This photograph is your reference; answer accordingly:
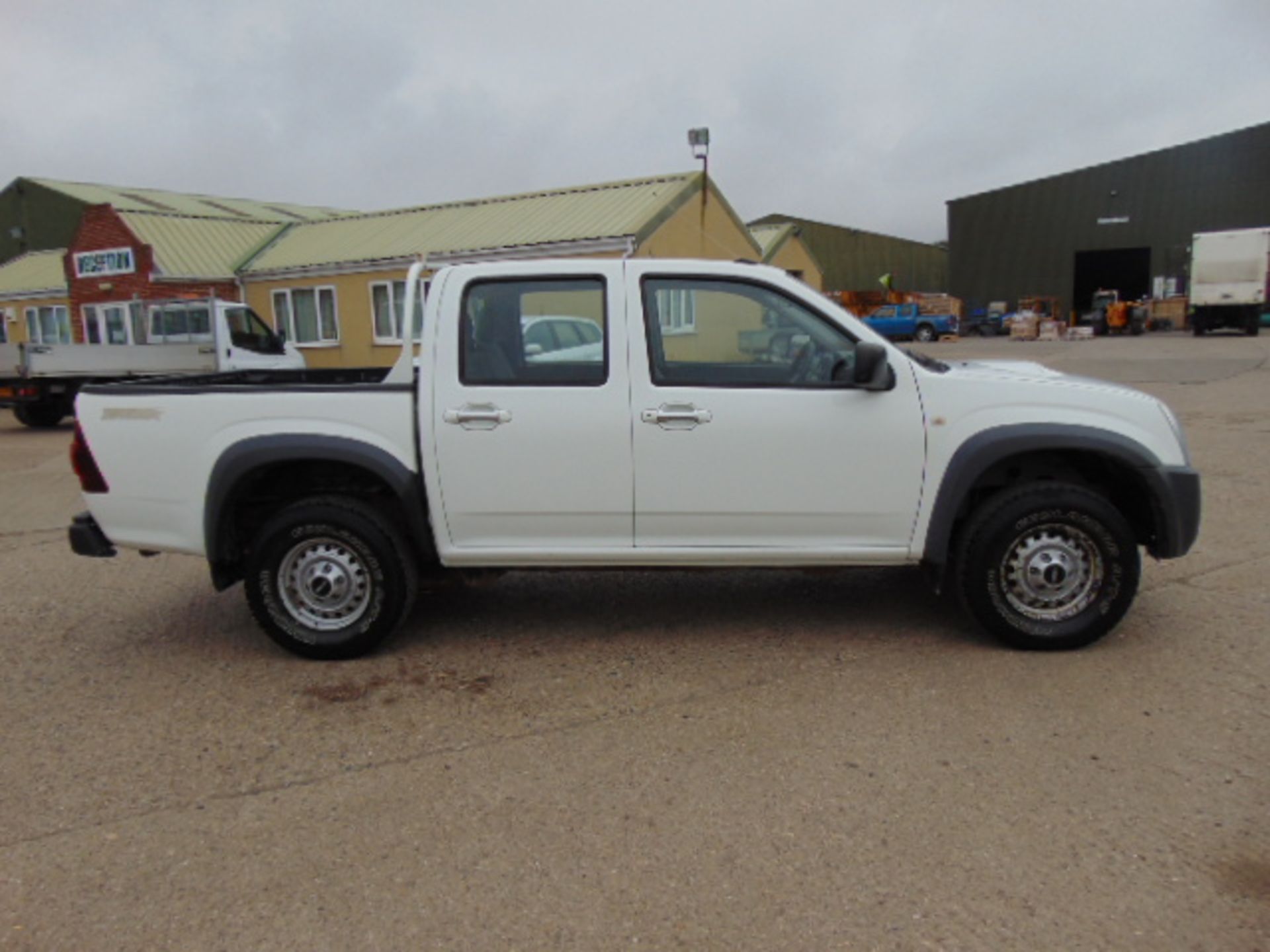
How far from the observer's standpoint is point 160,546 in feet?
15.4

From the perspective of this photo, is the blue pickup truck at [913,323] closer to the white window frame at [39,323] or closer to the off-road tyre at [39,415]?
the white window frame at [39,323]

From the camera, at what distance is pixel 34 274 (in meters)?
32.4

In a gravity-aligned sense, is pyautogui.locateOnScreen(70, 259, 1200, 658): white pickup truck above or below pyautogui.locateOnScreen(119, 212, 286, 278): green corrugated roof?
below

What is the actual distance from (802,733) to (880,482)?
129 centimetres

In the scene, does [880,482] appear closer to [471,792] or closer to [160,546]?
[471,792]

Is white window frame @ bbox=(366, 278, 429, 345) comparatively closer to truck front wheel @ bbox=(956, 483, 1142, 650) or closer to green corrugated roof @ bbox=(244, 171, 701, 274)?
green corrugated roof @ bbox=(244, 171, 701, 274)

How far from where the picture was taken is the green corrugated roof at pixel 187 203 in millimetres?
30281

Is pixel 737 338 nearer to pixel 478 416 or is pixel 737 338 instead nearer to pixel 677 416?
pixel 677 416

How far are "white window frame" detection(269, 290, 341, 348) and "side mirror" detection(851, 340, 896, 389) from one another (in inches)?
870

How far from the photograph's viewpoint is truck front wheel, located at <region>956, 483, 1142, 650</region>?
4410mm

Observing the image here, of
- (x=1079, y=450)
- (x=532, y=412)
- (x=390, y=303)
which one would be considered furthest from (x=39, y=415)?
(x=1079, y=450)

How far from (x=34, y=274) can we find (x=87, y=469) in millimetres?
33918

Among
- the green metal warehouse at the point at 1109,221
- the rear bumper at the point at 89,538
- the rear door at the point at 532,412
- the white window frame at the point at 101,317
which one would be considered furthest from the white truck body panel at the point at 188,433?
the green metal warehouse at the point at 1109,221

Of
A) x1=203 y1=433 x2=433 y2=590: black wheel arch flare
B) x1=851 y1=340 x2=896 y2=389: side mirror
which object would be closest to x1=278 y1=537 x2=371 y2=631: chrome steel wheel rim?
x1=203 y1=433 x2=433 y2=590: black wheel arch flare
